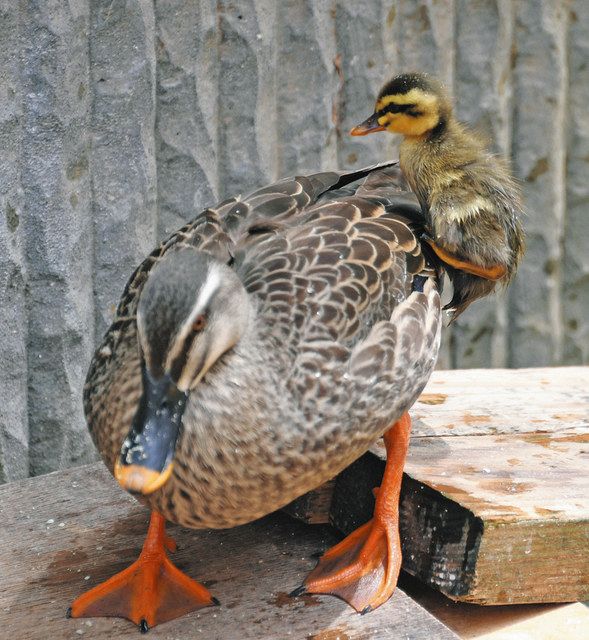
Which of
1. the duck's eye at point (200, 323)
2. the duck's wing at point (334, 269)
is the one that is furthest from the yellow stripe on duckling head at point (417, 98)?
the duck's eye at point (200, 323)

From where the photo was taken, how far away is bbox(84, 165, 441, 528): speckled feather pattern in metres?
2.11

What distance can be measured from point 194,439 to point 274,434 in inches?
6.5

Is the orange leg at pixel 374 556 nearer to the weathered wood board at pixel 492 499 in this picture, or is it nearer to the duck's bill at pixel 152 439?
the weathered wood board at pixel 492 499

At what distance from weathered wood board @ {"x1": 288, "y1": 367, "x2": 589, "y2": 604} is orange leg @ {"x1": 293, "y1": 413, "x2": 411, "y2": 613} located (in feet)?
0.14

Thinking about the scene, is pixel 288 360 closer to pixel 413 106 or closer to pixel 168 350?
pixel 168 350

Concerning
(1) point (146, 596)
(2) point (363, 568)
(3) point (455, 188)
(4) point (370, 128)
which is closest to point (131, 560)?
(1) point (146, 596)

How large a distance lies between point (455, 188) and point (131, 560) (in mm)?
1282

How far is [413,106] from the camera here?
2.94 metres

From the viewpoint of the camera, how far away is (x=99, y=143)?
291 cm

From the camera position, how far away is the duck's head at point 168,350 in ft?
6.21

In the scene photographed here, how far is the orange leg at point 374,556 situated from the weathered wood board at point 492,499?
0.04 metres

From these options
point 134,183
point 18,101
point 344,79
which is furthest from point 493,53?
point 18,101

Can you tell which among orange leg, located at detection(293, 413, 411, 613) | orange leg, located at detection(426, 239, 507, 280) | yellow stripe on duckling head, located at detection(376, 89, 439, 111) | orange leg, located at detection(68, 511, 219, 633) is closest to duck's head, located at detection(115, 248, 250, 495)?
orange leg, located at detection(68, 511, 219, 633)

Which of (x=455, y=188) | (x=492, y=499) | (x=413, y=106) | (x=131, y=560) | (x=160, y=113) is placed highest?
(x=413, y=106)
